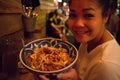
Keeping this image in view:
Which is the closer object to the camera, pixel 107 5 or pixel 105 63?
pixel 105 63

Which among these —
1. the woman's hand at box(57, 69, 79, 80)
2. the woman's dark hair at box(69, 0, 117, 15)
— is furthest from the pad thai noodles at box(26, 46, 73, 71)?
the woman's dark hair at box(69, 0, 117, 15)

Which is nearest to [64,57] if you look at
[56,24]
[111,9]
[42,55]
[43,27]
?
[42,55]

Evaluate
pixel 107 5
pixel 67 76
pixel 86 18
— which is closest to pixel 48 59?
pixel 67 76

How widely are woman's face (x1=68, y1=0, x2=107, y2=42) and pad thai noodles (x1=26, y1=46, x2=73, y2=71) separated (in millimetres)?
161

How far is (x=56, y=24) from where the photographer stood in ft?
8.86

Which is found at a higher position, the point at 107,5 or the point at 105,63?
the point at 107,5

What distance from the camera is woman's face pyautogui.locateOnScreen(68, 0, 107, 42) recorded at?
3.42 feet

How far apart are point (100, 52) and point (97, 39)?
0.14m

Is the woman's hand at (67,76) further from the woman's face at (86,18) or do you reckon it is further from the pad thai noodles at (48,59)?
the woman's face at (86,18)

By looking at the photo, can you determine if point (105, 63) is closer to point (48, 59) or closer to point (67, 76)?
point (67, 76)

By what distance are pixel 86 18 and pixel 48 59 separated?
30 centimetres

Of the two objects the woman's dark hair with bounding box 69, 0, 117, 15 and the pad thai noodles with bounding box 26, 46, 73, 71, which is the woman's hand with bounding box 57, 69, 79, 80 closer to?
the pad thai noodles with bounding box 26, 46, 73, 71

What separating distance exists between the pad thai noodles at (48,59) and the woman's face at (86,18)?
16 centimetres

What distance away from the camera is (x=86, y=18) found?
106 centimetres
